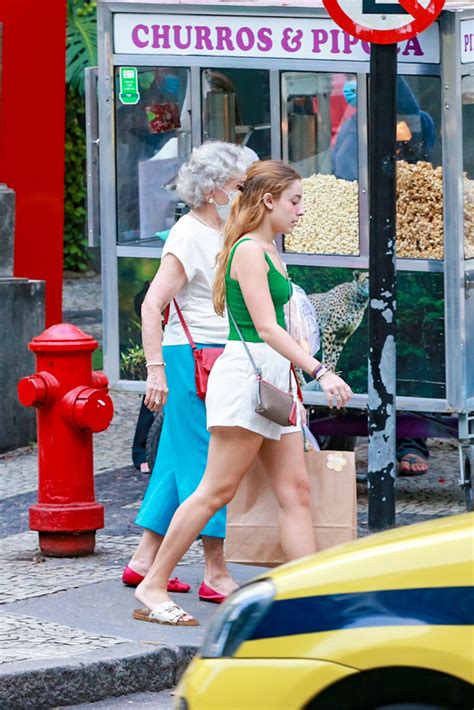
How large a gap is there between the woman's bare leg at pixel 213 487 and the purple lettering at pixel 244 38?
323cm

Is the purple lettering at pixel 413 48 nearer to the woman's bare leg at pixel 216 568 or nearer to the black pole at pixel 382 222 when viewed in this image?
the black pole at pixel 382 222

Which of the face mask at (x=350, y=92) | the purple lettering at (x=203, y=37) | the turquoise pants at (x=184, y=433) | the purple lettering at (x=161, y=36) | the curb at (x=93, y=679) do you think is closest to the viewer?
the curb at (x=93, y=679)

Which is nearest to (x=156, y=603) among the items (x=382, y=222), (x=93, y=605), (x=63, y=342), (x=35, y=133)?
(x=93, y=605)

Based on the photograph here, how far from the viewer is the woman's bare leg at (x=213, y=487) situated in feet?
19.8

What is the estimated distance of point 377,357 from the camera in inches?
299

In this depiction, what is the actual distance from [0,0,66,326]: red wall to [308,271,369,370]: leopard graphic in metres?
3.51

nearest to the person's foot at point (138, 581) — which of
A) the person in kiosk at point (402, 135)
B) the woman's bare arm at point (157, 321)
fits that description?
the woman's bare arm at point (157, 321)

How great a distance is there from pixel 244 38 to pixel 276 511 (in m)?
3.35

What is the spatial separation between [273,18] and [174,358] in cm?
267

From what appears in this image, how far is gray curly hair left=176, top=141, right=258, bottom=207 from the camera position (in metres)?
6.55

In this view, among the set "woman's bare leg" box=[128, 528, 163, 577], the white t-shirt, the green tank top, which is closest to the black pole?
the white t-shirt

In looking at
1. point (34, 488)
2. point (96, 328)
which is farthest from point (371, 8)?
point (96, 328)

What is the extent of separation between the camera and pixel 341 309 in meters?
8.60

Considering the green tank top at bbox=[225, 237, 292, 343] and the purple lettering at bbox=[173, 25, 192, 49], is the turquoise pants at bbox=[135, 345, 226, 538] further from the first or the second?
the purple lettering at bbox=[173, 25, 192, 49]
